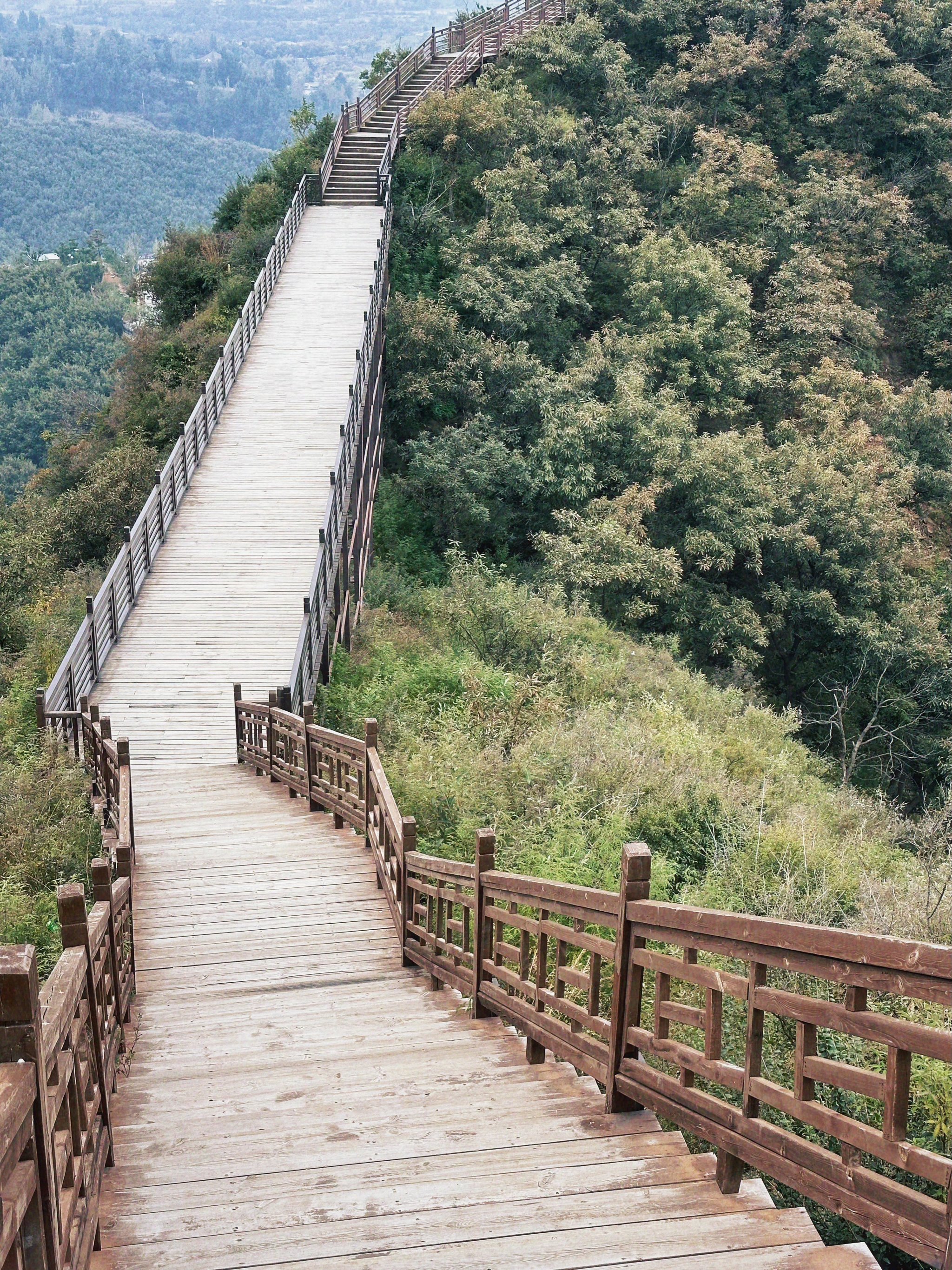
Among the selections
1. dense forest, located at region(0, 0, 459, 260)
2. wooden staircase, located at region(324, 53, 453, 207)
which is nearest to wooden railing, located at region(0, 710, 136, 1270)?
wooden staircase, located at region(324, 53, 453, 207)

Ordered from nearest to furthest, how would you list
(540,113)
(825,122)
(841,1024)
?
1. (841,1024)
2. (540,113)
3. (825,122)

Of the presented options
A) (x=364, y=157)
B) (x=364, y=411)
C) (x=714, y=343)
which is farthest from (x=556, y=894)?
(x=364, y=157)

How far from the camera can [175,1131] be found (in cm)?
512

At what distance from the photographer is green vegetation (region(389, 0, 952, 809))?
2375 cm

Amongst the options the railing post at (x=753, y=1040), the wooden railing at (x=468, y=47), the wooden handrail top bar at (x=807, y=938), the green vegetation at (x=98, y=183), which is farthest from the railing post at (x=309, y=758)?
the green vegetation at (x=98, y=183)

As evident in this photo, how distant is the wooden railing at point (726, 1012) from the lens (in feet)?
10.3

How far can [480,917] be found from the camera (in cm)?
675

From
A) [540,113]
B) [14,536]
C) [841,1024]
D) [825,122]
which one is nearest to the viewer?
[841,1024]

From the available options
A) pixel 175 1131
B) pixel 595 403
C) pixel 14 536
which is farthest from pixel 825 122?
pixel 175 1131

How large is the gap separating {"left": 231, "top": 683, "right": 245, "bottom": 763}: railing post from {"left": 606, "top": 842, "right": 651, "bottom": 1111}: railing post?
10082mm

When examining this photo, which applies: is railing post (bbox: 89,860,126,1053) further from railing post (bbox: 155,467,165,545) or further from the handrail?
railing post (bbox: 155,467,165,545)

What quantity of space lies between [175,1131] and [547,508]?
20.5 meters

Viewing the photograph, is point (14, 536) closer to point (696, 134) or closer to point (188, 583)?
point (188, 583)

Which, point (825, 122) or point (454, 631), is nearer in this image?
point (454, 631)
